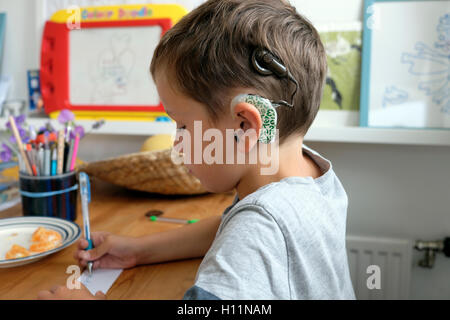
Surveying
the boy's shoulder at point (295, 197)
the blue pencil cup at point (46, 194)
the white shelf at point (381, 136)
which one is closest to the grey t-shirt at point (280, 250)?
the boy's shoulder at point (295, 197)

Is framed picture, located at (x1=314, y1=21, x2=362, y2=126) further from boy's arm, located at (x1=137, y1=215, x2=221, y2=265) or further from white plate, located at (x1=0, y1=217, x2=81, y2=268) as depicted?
white plate, located at (x1=0, y1=217, x2=81, y2=268)

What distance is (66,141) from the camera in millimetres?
844

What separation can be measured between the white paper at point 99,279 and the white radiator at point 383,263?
2.70ft

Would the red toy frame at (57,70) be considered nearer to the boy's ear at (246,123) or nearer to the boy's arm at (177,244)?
the boy's arm at (177,244)

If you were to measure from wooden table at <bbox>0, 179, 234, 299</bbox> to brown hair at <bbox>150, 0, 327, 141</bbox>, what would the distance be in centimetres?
24

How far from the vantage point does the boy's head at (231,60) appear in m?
0.53

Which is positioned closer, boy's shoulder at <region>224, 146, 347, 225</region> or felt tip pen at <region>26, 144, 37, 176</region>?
boy's shoulder at <region>224, 146, 347, 225</region>

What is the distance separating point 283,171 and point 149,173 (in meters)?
0.45

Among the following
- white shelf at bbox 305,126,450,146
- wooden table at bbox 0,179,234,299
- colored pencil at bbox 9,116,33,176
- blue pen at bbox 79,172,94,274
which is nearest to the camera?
wooden table at bbox 0,179,234,299

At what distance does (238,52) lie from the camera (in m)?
0.53

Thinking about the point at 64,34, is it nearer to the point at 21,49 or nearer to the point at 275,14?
the point at 21,49

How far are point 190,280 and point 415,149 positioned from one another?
2.82 ft

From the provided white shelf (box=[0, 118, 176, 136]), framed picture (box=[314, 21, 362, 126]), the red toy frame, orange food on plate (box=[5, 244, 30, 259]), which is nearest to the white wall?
framed picture (box=[314, 21, 362, 126])

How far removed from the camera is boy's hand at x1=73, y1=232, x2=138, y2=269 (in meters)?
0.65
